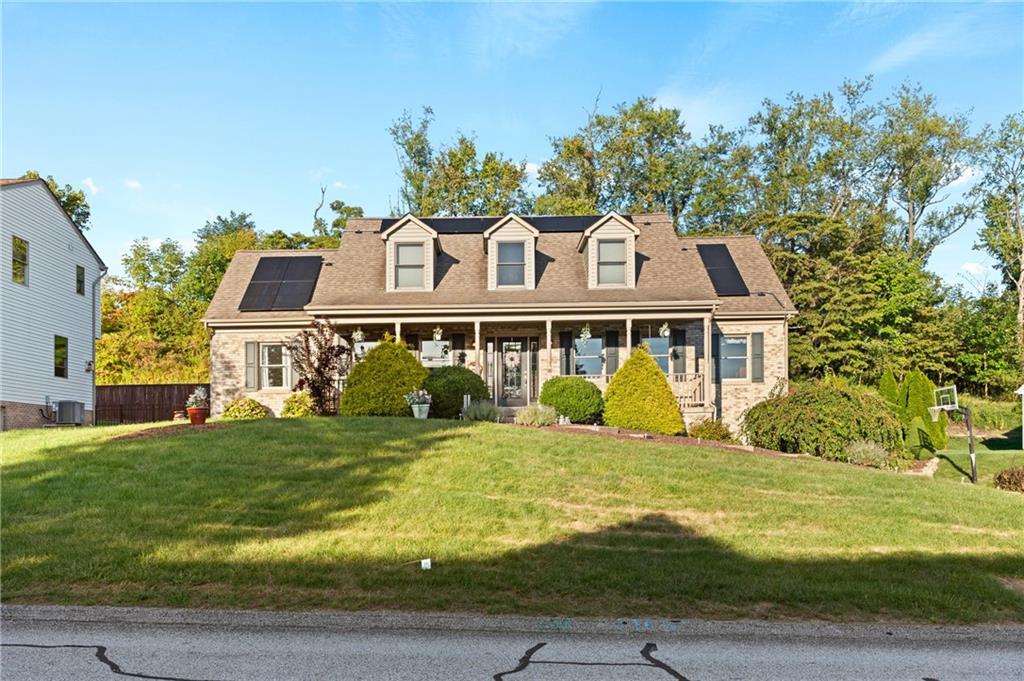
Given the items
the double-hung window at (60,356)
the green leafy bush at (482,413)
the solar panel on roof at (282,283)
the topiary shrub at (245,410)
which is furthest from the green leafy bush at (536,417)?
the double-hung window at (60,356)

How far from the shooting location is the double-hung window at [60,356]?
25641mm

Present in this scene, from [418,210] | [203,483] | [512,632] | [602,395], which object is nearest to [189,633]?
[512,632]

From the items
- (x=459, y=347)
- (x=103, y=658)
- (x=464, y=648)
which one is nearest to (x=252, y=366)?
(x=459, y=347)

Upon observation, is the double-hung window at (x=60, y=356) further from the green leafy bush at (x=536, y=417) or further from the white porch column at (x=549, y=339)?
the green leafy bush at (x=536, y=417)

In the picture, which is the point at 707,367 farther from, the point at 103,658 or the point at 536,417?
the point at 103,658

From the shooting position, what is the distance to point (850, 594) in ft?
26.4

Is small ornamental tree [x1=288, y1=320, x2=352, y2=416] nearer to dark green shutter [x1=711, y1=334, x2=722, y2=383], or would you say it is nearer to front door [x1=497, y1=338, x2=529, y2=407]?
front door [x1=497, y1=338, x2=529, y2=407]

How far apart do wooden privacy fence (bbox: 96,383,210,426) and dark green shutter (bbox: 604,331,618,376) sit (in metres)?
16.7

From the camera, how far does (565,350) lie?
2386 cm

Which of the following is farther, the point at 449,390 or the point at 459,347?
the point at 459,347

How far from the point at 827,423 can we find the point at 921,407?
27.1ft

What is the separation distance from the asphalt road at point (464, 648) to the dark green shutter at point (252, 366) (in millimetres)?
17437

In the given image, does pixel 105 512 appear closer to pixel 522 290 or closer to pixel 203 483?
pixel 203 483

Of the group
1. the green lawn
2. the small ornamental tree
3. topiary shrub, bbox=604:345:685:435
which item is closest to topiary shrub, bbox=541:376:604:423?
topiary shrub, bbox=604:345:685:435
